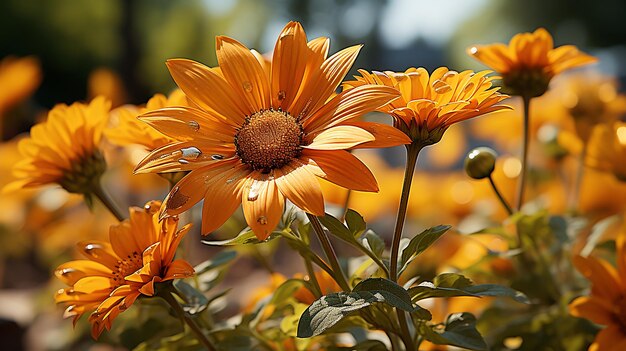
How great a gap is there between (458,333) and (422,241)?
0.22ft

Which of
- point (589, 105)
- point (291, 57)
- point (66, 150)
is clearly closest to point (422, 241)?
point (291, 57)

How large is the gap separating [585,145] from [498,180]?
0.29 metres

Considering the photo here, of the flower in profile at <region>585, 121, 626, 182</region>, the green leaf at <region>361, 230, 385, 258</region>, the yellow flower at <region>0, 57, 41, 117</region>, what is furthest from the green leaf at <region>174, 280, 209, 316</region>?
the yellow flower at <region>0, 57, 41, 117</region>

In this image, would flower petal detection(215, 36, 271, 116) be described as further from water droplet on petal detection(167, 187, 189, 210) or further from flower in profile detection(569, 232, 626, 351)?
flower in profile detection(569, 232, 626, 351)

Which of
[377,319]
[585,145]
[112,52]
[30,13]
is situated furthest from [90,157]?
[30,13]

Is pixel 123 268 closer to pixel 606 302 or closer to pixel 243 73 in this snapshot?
pixel 243 73

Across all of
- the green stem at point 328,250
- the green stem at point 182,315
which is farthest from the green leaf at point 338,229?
the green stem at point 182,315

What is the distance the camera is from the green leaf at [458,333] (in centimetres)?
41

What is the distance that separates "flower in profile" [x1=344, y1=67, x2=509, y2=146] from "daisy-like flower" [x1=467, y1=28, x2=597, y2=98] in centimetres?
16

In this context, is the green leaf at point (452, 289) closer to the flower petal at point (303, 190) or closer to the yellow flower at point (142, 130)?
the flower petal at point (303, 190)

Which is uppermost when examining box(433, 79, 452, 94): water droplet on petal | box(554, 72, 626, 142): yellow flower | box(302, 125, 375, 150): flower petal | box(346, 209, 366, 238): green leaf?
box(433, 79, 452, 94): water droplet on petal

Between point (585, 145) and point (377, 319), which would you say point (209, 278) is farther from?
point (585, 145)

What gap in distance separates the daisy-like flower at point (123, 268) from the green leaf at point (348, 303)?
0.08 m

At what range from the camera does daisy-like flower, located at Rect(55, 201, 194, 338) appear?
39cm
